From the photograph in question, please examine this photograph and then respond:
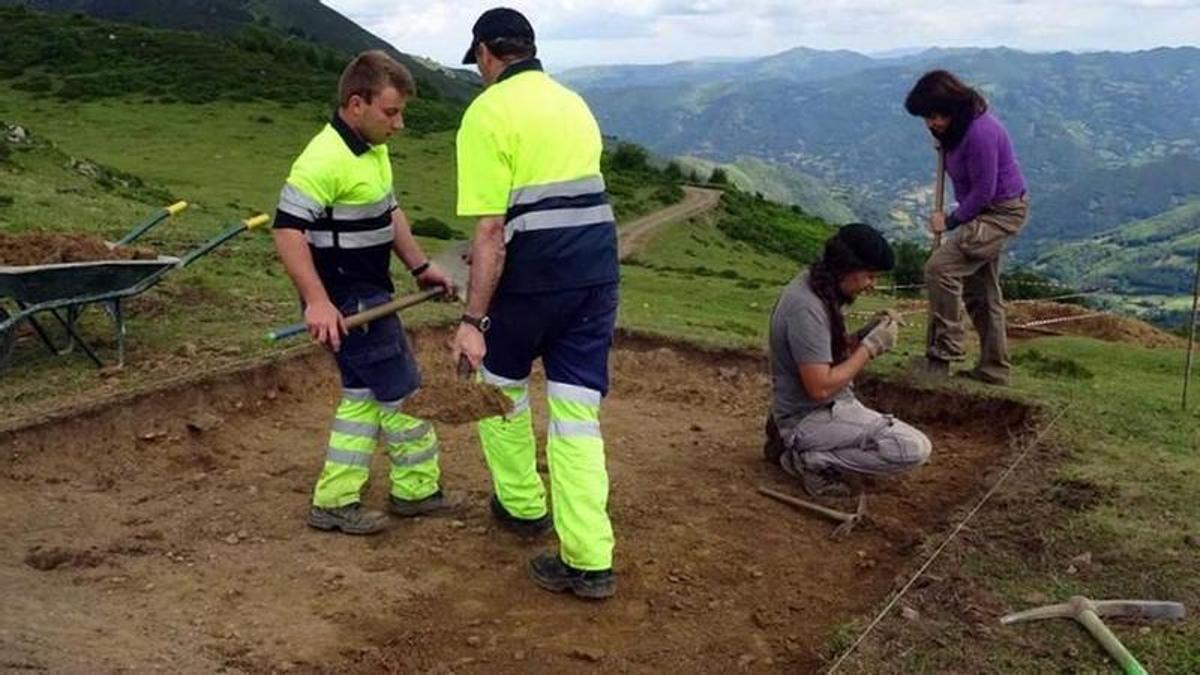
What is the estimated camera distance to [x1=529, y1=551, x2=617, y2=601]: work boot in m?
5.07

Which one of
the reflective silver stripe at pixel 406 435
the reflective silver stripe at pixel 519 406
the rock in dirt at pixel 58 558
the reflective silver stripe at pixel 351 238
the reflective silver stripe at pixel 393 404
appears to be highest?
Answer: the reflective silver stripe at pixel 351 238

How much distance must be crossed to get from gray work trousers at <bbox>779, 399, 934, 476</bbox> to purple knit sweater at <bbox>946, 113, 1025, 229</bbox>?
7.10ft

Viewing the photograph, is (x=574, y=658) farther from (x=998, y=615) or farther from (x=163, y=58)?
(x=163, y=58)

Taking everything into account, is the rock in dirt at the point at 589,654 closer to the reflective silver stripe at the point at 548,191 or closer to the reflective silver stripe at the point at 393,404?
the reflective silver stripe at the point at 393,404

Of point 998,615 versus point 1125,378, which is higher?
point 998,615

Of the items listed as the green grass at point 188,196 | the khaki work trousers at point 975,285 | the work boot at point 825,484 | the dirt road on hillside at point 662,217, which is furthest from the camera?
the dirt road on hillside at point 662,217

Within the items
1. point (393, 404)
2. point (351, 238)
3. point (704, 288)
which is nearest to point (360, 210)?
point (351, 238)

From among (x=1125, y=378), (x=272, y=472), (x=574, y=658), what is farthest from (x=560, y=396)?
(x=1125, y=378)

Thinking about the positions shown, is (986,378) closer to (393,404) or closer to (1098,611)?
(1098,611)

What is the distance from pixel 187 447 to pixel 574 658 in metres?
3.47

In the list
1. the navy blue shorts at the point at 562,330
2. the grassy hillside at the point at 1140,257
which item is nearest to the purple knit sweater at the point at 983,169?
the navy blue shorts at the point at 562,330

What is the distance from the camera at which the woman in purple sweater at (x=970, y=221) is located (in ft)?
25.3

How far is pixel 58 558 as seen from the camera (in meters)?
5.25

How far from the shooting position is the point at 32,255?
920 centimetres
